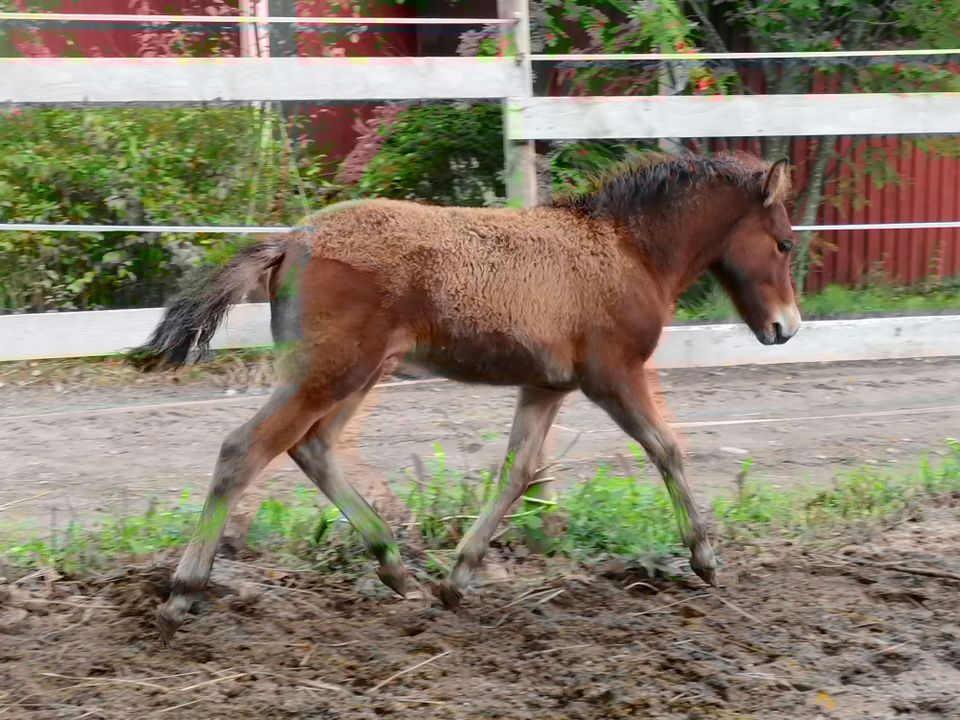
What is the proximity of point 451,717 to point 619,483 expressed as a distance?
2.01 meters

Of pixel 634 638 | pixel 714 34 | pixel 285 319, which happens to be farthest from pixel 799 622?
pixel 714 34

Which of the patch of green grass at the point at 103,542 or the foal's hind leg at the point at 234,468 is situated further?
the patch of green grass at the point at 103,542

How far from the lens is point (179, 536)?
4.78m

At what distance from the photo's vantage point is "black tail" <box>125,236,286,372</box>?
4102 millimetres

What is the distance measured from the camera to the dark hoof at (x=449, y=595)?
14.3 feet

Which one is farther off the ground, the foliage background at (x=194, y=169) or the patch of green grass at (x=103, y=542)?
the foliage background at (x=194, y=169)

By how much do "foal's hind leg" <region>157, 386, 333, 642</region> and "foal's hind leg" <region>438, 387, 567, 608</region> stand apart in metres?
0.89

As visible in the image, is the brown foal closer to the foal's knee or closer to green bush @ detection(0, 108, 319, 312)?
the foal's knee

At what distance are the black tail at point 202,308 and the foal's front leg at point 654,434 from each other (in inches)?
53.6

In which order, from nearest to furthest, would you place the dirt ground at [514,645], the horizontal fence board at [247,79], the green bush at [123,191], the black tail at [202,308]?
the dirt ground at [514,645]
the black tail at [202,308]
the horizontal fence board at [247,79]
the green bush at [123,191]

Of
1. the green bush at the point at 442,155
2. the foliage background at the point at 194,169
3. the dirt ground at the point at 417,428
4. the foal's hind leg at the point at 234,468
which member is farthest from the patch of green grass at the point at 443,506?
the green bush at the point at 442,155

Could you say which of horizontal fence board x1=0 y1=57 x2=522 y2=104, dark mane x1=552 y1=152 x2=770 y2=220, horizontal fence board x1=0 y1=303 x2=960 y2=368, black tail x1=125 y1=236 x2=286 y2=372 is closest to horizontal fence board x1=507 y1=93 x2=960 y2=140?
horizontal fence board x1=0 y1=57 x2=522 y2=104

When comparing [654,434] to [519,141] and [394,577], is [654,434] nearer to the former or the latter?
[394,577]

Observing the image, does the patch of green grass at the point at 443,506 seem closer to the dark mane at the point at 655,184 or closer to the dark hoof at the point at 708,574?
the dark hoof at the point at 708,574
